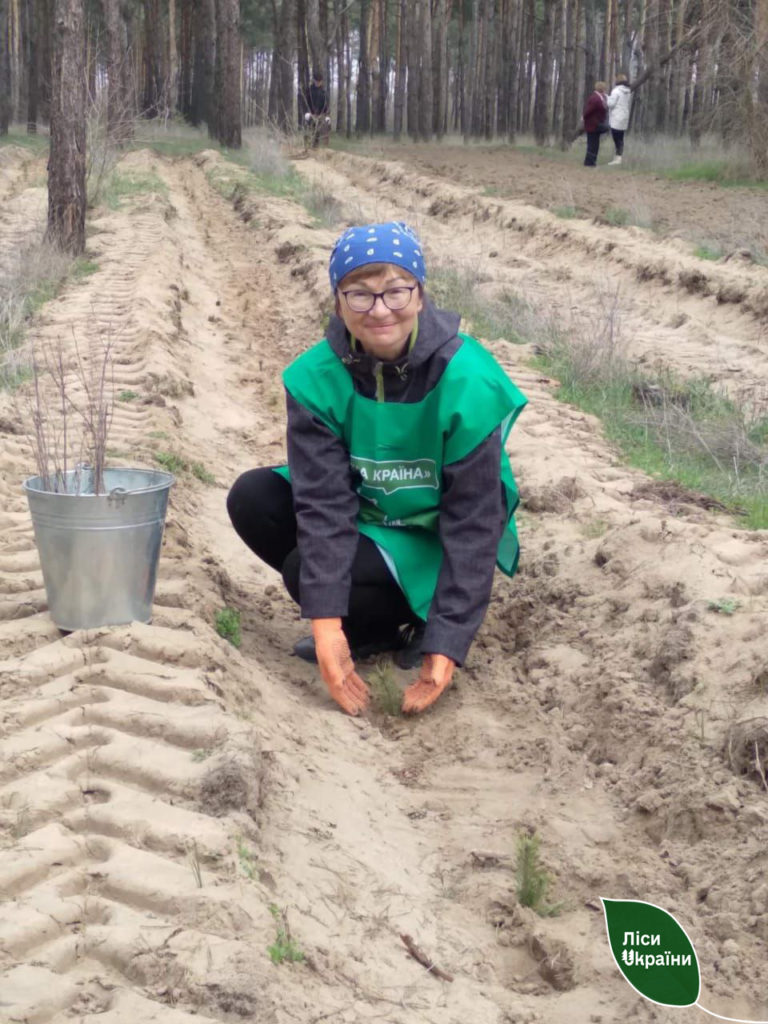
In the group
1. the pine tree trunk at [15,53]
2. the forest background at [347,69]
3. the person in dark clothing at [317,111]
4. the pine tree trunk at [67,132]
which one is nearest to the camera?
the pine tree trunk at [67,132]

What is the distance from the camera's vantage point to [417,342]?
3.32m

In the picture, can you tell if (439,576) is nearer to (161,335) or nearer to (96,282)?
(161,335)

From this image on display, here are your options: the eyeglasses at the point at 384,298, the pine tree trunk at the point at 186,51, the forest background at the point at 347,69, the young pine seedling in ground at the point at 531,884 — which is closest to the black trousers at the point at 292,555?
the eyeglasses at the point at 384,298

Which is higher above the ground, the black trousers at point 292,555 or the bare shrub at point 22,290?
the bare shrub at point 22,290

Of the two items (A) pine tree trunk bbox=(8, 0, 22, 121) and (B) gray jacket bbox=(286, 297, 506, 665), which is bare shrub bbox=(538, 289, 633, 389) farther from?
(A) pine tree trunk bbox=(8, 0, 22, 121)

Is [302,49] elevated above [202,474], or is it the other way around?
[302,49]

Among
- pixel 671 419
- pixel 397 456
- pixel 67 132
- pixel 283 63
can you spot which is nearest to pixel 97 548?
pixel 397 456

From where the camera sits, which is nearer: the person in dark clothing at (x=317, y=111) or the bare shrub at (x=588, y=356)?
the bare shrub at (x=588, y=356)

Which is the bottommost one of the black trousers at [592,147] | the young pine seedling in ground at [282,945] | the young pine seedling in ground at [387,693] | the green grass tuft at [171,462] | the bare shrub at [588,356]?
the young pine seedling in ground at [387,693]

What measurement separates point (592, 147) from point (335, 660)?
19387mm

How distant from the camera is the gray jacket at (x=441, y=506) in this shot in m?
3.34

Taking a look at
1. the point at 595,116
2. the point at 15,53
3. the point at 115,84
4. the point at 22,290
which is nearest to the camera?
the point at 22,290

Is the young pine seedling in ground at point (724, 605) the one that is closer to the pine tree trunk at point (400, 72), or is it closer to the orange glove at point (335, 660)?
the orange glove at point (335, 660)

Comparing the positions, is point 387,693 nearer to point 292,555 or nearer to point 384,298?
point 292,555
